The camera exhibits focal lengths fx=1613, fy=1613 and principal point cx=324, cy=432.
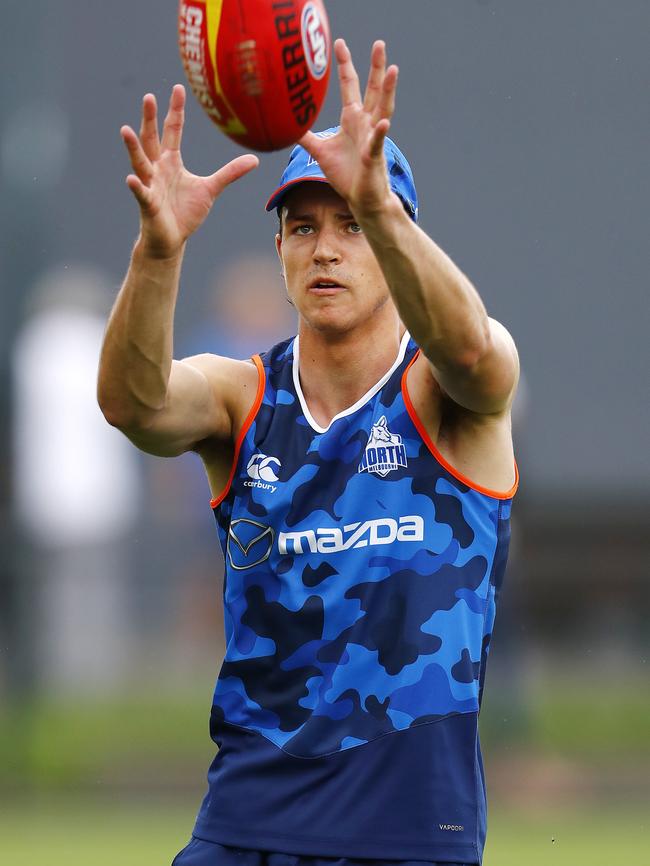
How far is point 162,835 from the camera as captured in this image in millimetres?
7980

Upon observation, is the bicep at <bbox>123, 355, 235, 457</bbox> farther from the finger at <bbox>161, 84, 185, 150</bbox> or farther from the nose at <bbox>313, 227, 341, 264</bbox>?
the finger at <bbox>161, 84, 185, 150</bbox>

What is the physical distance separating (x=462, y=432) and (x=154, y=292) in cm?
81

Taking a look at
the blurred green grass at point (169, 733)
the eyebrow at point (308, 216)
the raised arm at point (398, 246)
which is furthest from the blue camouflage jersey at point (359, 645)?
the blurred green grass at point (169, 733)

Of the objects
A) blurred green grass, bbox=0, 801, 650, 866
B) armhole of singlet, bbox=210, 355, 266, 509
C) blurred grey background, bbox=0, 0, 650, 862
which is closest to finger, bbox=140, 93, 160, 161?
armhole of singlet, bbox=210, 355, 266, 509

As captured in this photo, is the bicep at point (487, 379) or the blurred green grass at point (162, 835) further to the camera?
the blurred green grass at point (162, 835)

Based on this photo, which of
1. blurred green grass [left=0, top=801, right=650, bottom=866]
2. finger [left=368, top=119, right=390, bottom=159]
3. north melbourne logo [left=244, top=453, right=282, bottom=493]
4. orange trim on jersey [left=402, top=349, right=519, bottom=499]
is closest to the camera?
finger [left=368, top=119, right=390, bottom=159]

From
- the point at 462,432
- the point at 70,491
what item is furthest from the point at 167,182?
the point at 70,491

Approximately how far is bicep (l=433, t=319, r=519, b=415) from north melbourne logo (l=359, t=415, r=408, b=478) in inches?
6.8

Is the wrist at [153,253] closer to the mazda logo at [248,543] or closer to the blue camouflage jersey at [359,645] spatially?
the blue camouflage jersey at [359,645]

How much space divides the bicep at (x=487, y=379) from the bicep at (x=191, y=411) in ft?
2.07

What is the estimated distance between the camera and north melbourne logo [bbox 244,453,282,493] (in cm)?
395

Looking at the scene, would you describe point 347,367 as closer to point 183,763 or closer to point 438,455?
point 438,455

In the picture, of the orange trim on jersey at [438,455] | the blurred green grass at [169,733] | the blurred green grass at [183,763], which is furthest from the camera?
the blurred green grass at [169,733]

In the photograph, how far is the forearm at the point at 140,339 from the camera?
3.75 metres
